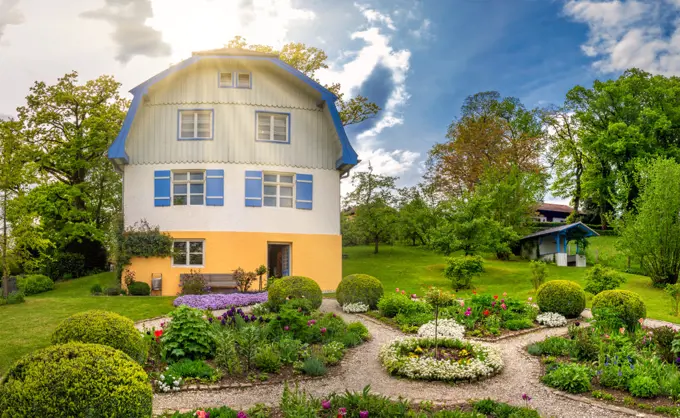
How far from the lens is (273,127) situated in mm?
22344

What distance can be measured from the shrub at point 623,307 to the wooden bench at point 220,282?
12.9m

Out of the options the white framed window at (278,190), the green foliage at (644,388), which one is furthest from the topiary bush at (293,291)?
the green foliage at (644,388)

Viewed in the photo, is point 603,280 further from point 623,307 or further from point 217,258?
point 217,258

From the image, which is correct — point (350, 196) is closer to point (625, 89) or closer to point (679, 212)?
point (679, 212)

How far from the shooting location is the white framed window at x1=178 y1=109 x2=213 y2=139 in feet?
71.8

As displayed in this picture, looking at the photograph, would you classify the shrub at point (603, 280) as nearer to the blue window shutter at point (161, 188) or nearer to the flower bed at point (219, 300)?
the flower bed at point (219, 300)

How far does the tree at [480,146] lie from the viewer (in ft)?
130

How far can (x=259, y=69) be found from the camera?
73.3ft

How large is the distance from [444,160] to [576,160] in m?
14.1

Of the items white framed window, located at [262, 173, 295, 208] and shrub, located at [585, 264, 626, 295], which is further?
white framed window, located at [262, 173, 295, 208]

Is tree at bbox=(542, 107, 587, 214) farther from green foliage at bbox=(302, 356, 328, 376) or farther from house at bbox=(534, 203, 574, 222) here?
green foliage at bbox=(302, 356, 328, 376)

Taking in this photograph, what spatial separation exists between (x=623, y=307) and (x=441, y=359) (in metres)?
5.64

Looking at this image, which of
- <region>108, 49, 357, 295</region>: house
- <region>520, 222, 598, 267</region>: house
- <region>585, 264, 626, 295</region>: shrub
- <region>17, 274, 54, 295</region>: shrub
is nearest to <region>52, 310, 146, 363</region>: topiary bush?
<region>108, 49, 357, 295</region>: house

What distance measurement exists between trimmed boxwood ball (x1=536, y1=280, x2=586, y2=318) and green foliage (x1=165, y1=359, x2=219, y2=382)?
9722 millimetres
